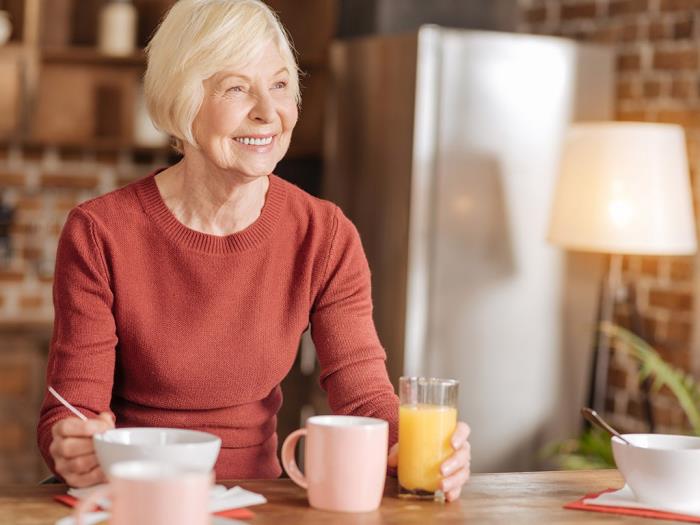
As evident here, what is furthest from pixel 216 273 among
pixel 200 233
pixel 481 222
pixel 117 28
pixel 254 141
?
pixel 117 28

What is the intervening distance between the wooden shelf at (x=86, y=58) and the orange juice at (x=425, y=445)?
122 inches

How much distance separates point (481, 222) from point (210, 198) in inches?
75.7

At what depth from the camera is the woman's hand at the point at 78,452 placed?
4.85ft

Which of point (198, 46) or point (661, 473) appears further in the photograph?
point (198, 46)

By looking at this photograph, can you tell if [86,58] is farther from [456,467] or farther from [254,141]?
[456,467]

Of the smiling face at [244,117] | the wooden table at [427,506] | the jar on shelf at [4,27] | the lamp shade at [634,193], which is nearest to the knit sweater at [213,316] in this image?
the smiling face at [244,117]

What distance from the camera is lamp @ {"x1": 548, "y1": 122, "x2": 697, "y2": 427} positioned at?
11.2 feet

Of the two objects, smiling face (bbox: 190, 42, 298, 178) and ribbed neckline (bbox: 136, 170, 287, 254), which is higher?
smiling face (bbox: 190, 42, 298, 178)

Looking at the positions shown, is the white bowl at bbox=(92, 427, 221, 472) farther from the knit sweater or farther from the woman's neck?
the woman's neck

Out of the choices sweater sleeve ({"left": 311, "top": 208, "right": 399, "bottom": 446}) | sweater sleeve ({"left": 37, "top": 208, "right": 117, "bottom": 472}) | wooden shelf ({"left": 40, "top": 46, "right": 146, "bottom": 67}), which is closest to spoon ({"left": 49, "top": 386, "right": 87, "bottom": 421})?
sweater sleeve ({"left": 37, "top": 208, "right": 117, "bottom": 472})

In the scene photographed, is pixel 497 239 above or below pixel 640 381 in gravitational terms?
above

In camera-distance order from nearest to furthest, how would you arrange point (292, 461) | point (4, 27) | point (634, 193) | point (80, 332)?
point (292, 461), point (80, 332), point (634, 193), point (4, 27)

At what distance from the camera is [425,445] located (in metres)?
1.50

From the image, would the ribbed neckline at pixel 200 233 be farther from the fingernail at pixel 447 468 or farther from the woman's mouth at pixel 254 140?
the fingernail at pixel 447 468
